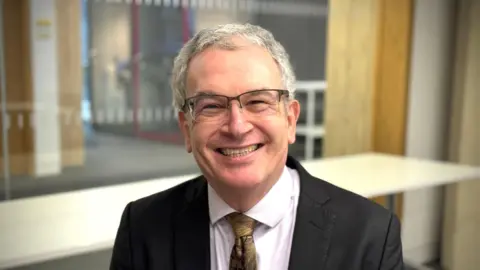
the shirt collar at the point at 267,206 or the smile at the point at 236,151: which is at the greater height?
the smile at the point at 236,151

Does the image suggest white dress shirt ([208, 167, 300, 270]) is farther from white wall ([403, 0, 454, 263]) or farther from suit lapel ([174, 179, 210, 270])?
white wall ([403, 0, 454, 263])

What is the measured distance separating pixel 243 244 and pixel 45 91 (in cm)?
323

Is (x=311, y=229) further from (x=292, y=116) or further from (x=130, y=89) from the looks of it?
(x=130, y=89)

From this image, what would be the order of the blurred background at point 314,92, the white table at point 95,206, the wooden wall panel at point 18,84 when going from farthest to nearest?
the wooden wall panel at point 18,84, the blurred background at point 314,92, the white table at point 95,206

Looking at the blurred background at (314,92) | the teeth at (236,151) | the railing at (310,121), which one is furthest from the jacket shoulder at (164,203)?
the railing at (310,121)

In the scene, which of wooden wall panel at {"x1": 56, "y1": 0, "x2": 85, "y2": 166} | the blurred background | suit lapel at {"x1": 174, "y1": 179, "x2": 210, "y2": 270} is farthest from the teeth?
wooden wall panel at {"x1": 56, "y1": 0, "x2": 85, "y2": 166}

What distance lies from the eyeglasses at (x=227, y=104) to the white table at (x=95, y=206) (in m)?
0.87

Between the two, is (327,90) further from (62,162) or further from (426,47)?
(62,162)

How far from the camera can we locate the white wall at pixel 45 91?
13.2ft

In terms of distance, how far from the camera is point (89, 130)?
4352mm

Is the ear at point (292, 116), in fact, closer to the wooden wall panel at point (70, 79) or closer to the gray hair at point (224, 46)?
the gray hair at point (224, 46)

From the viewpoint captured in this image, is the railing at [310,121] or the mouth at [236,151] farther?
the railing at [310,121]

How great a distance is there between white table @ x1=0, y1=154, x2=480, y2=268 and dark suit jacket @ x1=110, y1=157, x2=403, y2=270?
544 mm

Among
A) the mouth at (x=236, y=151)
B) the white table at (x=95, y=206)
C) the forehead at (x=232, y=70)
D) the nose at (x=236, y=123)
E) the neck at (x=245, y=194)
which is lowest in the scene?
the white table at (x=95, y=206)
